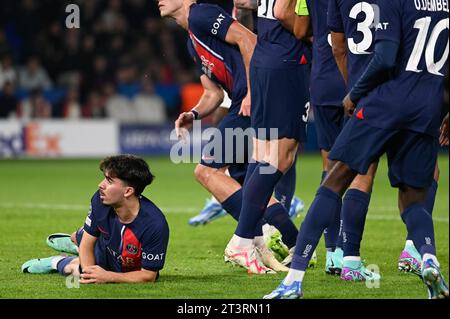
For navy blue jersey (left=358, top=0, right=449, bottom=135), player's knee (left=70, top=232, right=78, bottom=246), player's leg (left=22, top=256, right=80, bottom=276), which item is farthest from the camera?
player's knee (left=70, top=232, right=78, bottom=246)

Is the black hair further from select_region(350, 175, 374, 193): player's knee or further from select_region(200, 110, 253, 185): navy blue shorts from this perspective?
select_region(350, 175, 374, 193): player's knee

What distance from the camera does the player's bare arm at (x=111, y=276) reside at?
6000 mm

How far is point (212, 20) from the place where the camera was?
6.92 meters

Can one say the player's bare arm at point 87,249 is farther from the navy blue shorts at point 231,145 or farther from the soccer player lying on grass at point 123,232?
the navy blue shorts at point 231,145

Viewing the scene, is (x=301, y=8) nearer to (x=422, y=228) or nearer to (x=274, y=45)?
(x=274, y=45)

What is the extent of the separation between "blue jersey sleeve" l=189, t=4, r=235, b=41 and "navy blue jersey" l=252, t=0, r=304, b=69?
30 centimetres

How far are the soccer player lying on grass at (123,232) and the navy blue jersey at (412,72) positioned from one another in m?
1.41

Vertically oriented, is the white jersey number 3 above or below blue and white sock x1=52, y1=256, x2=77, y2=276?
above

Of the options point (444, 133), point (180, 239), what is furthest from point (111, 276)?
point (180, 239)

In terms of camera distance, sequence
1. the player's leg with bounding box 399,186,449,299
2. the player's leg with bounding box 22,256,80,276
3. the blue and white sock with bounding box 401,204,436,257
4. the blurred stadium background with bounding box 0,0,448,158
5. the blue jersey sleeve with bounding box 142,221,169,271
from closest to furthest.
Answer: the player's leg with bounding box 399,186,449,299, the blue and white sock with bounding box 401,204,436,257, the blue jersey sleeve with bounding box 142,221,169,271, the player's leg with bounding box 22,256,80,276, the blurred stadium background with bounding box 0,0,448,158

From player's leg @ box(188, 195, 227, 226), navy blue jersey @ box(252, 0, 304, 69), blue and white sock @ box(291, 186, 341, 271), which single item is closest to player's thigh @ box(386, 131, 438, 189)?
blue and white sock @ box(291, 186, 341, 271)

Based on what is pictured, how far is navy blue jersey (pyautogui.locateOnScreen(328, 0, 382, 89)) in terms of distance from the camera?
5867 mm

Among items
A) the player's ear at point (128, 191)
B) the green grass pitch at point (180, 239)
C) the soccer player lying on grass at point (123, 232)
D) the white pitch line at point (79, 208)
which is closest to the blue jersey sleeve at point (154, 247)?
the soccer player lying on grass at point (123, 232)
